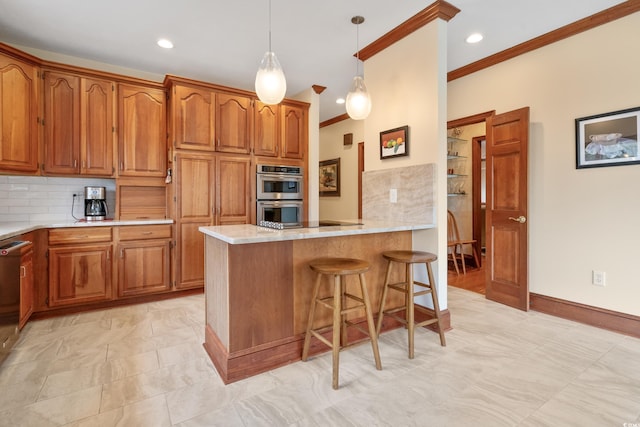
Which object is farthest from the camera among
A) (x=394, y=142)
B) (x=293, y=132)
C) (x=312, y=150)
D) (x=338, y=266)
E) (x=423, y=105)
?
(x=312, y=150)

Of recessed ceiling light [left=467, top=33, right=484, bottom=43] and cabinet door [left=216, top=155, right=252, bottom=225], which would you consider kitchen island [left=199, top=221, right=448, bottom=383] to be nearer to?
cabinet door [left=216, top=155, right=252, bottom=225]

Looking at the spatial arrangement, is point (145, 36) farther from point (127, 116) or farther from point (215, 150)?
point (215, 150)

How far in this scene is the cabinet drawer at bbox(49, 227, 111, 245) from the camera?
2.95 metres

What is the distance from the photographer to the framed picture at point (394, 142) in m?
2.80

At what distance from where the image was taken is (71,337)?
8.31 ft

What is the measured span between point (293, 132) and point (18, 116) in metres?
2.81

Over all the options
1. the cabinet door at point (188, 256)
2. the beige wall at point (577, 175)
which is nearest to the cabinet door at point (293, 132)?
the cabinet door at point (188, 256)

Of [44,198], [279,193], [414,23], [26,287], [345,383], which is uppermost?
[414,23]

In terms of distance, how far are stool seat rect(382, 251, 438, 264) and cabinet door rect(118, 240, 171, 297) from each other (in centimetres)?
252

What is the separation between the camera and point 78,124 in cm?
323

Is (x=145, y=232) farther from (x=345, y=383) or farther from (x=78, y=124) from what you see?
(x=345, y=383)

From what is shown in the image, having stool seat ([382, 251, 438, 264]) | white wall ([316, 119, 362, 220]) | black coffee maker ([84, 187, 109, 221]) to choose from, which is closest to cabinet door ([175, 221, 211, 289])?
black coffee maker ([84, 187, 109, 221])

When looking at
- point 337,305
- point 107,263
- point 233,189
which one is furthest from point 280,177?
point 337,305

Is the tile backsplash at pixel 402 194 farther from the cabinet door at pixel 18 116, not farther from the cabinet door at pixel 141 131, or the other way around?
the cabinet door at pixel 18 116
